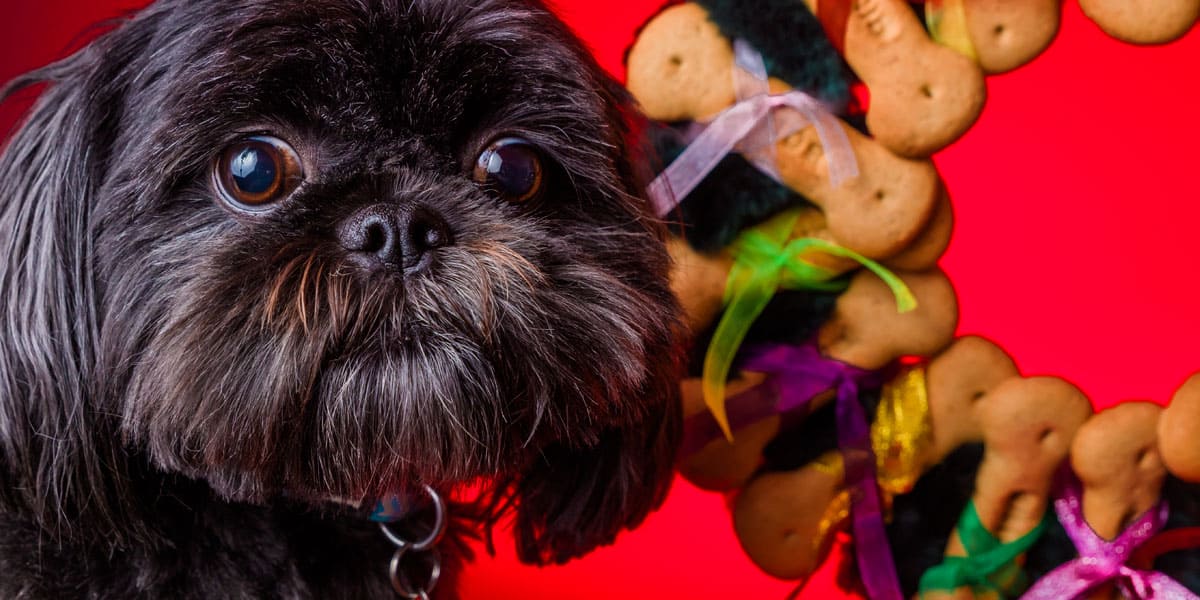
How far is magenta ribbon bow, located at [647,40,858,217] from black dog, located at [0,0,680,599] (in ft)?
0.76

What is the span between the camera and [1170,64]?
1811 mm

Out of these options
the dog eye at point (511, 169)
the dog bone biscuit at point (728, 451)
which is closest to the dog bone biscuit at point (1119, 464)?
the dog bone biscuit at point (728, 451)

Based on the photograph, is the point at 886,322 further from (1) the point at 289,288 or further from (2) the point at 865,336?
(1) the point at 289,288

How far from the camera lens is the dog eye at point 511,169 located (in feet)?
3.85

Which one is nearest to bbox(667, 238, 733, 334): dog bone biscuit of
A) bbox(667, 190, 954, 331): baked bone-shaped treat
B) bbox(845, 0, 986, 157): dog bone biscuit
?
bbox(667, 190, 954, 331): baked bone-shaped treat

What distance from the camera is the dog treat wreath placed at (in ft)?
4.60

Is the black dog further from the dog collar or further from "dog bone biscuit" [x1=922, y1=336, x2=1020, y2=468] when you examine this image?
"dog bone biscuit" [x1=922, y1=336, x2=1020, y2=468]

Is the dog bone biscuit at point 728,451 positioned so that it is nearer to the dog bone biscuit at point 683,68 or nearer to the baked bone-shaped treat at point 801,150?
the baked bone-shaped treat at point 801,150

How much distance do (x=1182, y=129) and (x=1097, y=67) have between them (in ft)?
0.58

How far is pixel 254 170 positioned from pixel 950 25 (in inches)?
30.1

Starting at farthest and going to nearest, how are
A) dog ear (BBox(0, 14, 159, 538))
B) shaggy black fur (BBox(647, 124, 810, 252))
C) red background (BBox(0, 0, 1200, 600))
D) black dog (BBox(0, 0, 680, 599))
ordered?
red background (BBox(0, 0, 1200, 600)), shaggy black fur (BBox(647, 124, 810, 252)), dog ear (BBox(0, 14, 159, 538)), black dog (BBox(0, 0, 680, 599))

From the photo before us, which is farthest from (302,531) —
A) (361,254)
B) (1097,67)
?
(1097,67)

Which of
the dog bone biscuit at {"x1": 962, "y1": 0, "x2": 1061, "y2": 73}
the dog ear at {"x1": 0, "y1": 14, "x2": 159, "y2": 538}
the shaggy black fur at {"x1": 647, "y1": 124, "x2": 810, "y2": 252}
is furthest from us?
the shaggy black fur at {"x1": 647, "y1": 124, "x2": 810, "y2": 252}

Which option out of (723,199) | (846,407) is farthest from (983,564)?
(723,199)
